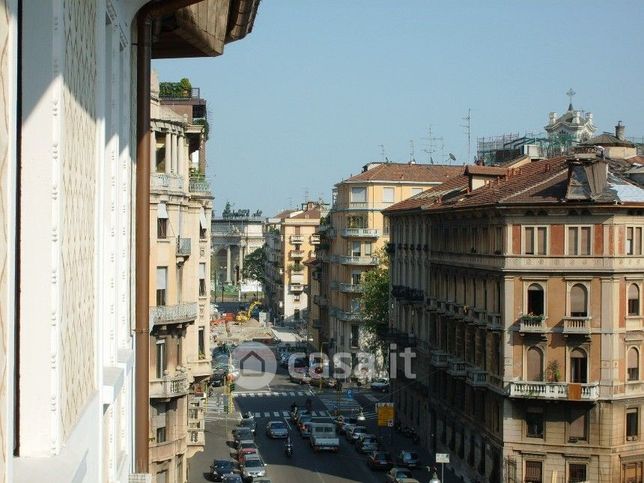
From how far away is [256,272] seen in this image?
188125 millimetres

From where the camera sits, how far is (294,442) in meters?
60.5

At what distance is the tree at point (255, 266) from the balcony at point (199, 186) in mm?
145854

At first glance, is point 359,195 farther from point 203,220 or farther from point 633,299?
point 203,220

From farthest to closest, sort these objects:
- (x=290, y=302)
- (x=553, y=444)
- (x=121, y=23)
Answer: (x=290, y=302) < (x=553, y=444) < (x=121, y=23)

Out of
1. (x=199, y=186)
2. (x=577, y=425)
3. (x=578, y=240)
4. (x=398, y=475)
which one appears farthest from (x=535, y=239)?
(x=199, y=186)

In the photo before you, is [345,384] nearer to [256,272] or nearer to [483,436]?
[483,436]

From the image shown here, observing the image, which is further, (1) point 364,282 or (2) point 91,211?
(1) point 364,282

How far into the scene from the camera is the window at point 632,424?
41188 mm

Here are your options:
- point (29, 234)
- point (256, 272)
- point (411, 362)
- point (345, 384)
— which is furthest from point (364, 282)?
point (256, 272)

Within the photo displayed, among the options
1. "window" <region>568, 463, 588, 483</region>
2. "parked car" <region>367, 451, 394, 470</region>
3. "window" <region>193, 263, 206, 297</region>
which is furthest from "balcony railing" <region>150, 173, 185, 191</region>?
"parked car" <region>367, 451, 394, 470</region>

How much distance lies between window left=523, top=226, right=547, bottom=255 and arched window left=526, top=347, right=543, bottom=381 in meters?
3.80

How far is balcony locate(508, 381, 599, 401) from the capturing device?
40438mm

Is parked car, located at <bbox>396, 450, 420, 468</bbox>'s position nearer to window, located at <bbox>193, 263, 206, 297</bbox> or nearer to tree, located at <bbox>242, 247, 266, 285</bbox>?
window, located at <bbox>193, 263, 206, 297</bbox>

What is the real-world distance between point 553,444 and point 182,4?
3423 centimetres
